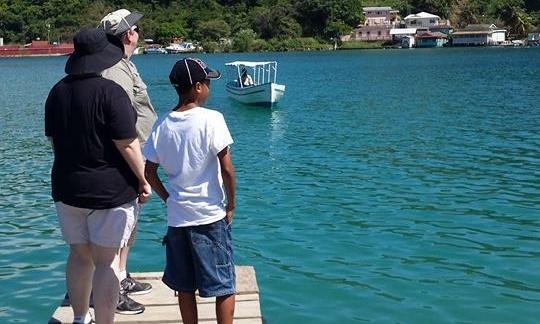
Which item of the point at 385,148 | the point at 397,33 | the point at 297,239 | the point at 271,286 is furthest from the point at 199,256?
the point at 397,33

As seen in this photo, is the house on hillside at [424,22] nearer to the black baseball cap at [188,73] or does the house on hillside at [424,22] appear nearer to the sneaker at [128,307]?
the sneaker at [128,307]

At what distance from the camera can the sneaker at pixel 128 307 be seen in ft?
20.8

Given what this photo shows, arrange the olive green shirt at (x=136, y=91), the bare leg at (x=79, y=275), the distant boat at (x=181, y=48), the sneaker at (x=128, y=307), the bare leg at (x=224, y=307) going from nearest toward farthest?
the bare leg at (x=224, y=307) < the bare leg at (x=79, y=275) < the olive green shirt at (x=136, y=91) < the sneaker at (x=128, y=307) < the distant boat at (x=181, y=48)

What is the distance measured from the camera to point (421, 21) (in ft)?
592

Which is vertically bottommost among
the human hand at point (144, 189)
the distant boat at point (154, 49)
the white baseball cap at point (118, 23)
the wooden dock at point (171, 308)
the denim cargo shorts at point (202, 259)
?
the distant boat at point (154, 49)

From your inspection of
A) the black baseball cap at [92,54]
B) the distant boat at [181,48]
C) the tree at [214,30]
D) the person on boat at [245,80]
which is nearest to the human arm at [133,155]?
the black baseball cap at [92,54]

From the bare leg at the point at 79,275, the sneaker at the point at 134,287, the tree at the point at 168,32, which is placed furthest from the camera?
the tree at the point at 168,32

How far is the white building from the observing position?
179375 mm

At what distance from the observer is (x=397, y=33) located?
6993 inches

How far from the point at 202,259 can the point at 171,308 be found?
146 cm

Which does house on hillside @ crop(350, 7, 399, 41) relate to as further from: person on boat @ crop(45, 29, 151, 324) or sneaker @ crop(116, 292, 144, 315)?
Result: person on boat @ crop(45, 29, 151, 324)

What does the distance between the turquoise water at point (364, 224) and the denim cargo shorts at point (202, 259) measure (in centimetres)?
286

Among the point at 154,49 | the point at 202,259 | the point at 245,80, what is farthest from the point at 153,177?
the point at 154,49

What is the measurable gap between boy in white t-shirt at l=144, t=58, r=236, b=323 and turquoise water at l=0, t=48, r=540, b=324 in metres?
2.93
